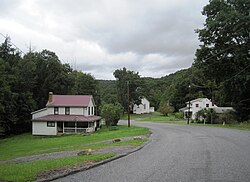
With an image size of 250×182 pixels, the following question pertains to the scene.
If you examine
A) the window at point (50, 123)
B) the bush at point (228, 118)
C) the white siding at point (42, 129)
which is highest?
the bush at point (228, 118)

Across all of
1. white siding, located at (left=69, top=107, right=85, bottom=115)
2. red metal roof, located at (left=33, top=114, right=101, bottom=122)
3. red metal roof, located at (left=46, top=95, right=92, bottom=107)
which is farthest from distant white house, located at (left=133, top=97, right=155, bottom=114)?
red metal roof, located at (left=33, top=114, right=101, bottom=122)

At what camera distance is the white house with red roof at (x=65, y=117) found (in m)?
50.6

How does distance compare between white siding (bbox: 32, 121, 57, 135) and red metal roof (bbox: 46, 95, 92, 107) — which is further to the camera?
red metal roof (bbox: 46, 95, 92, 107)

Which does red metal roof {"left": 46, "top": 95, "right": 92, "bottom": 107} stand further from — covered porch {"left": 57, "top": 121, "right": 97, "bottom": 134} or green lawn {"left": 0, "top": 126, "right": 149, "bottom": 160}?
green lawn {"left": 0, "top": 126, "right": 149, "bottom": 160}

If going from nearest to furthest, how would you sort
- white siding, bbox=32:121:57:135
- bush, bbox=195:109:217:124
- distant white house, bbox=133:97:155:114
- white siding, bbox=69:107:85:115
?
white siding, bbox=32:121:57:135 → white siding, bbox=69:107:85:115 → bush, bbox=195:109:217:124 → distant white house, bbox=133:97:155:114

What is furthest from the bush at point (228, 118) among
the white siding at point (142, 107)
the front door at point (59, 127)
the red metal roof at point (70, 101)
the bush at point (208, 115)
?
the white siding at point (142, 107)

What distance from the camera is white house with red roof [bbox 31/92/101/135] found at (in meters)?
50.6

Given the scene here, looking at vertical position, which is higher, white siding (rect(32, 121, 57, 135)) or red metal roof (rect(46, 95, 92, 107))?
red metal roof (rect(46, 95, 92, 107))

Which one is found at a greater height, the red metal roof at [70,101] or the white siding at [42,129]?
the red metal roof at [70,101]

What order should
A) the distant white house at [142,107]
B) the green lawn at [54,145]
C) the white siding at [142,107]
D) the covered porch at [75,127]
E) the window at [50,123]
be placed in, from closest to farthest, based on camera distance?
the green lawn at [54,145]
the covered porch at [75,127]
the window at [50,123]
the distant white house at [142,107]
the white siding at [142,107]

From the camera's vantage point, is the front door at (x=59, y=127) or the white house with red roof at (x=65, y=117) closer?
the white house with red roof at (x=65, y=117)

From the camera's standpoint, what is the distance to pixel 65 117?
2021 inches

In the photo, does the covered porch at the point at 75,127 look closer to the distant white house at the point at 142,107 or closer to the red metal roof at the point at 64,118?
the red metal roof at the point at 64,118

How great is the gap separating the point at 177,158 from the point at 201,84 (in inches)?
3287
